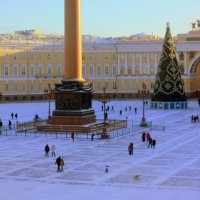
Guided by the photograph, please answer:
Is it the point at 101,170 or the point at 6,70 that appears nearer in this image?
the point at 101,170

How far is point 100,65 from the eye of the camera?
8962cm

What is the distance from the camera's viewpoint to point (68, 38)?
1556 inches

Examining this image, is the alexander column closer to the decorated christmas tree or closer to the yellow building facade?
the decorated christmas tree

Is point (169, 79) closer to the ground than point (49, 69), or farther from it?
closer to the ground

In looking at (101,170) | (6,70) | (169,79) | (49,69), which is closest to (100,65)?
(49,69)

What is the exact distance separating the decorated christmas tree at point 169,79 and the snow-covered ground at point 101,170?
2968 centimetres

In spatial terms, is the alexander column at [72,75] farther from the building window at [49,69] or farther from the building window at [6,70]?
the building window at [49,69]

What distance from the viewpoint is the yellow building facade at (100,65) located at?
3413 inches

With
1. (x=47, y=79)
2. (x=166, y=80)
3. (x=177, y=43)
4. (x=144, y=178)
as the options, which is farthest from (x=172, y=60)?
(x=144, y=178)

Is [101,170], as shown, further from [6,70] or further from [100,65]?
[100,65]

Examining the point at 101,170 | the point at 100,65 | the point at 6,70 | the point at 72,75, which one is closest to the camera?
the point at 101,170

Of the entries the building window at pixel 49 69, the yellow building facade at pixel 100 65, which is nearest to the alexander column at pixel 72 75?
the yellow building facade at pixel 100 65

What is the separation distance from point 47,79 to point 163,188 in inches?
2759

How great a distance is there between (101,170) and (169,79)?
42.7 meters
